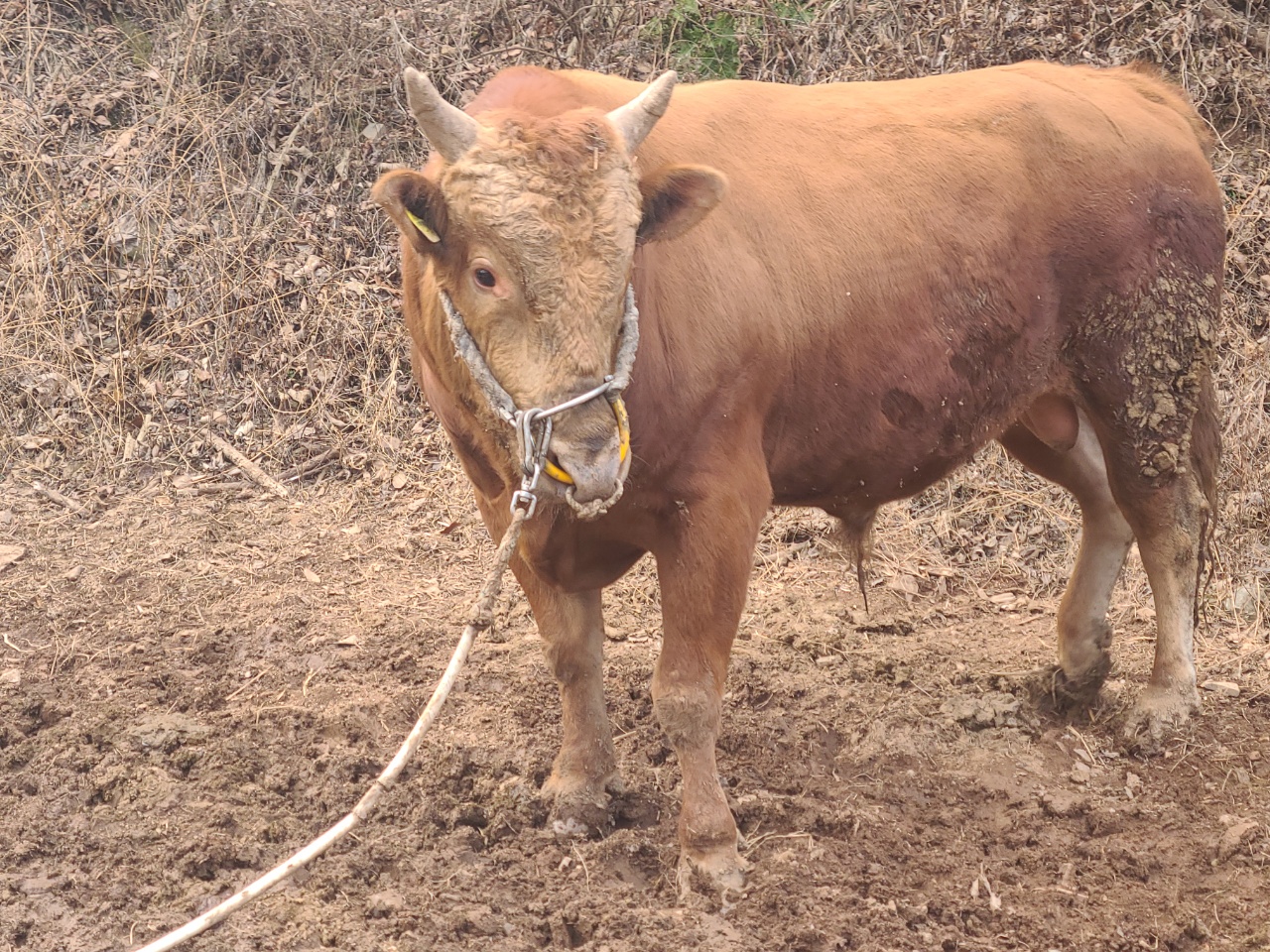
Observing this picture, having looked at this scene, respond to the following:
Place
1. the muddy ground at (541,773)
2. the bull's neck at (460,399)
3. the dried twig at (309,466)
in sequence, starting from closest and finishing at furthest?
the bull's neck at (460,399) → the muddy ground at (541,773) → the dried twig at (309,466)

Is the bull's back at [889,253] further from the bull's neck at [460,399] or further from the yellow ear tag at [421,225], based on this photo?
the yellow ear tag at [421,225]

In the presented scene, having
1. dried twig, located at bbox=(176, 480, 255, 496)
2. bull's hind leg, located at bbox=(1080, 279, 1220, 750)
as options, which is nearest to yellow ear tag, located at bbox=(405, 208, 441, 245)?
bull's hind leg, located at bbox=(1080, 279, 1220, 750)

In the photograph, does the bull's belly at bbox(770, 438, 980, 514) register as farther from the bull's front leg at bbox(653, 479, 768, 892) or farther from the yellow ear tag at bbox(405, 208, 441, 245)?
the yellow ear tag at bbox(405, 208, 441, 245)

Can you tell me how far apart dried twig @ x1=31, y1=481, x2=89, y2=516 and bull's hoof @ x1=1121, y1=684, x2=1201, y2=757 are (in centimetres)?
556

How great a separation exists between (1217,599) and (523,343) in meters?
4.28

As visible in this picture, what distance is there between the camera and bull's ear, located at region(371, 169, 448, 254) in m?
3.02

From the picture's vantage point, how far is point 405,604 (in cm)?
609

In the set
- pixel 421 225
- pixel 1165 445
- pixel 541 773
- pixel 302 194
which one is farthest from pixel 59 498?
pixel 1165 445

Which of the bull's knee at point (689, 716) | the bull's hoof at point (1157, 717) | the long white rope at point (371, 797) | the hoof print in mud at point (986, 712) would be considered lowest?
the hoof print in mud at point (986, 712)

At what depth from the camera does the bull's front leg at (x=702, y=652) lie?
3707mm

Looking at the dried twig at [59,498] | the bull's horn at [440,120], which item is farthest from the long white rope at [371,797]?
the dried twig at [59,498]

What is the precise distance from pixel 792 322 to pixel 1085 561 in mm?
2083

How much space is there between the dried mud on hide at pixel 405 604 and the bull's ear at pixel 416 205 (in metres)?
1.87

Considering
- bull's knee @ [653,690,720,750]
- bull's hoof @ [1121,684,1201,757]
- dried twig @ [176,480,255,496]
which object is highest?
bull's knee @ [653,690,720,750]
